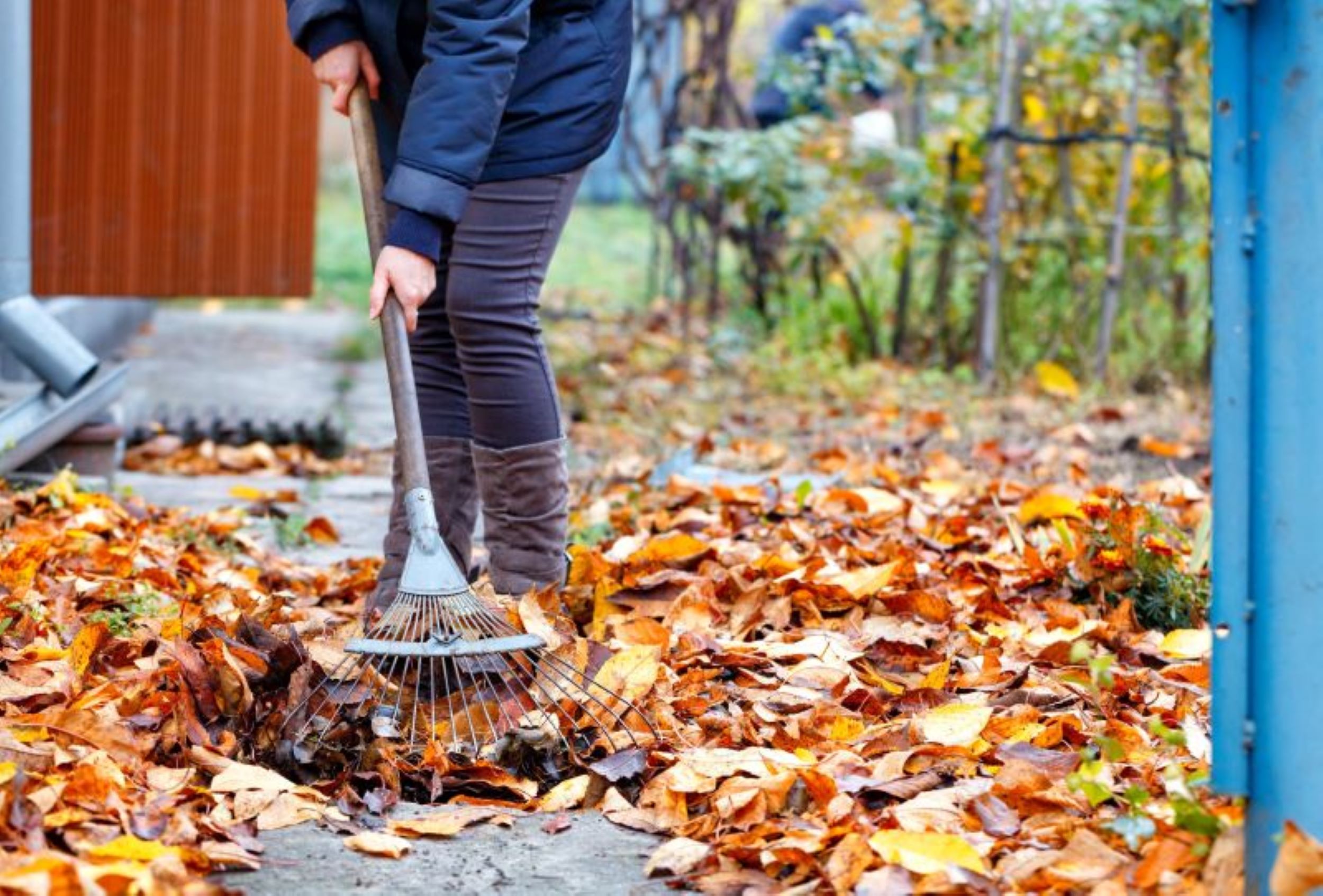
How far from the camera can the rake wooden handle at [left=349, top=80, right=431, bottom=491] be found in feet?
8.19

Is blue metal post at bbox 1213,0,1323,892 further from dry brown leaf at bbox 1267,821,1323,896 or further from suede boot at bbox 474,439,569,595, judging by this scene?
suede boot at bbox 474,439,569,595

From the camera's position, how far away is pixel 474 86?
2.46m

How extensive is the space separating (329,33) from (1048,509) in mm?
1719

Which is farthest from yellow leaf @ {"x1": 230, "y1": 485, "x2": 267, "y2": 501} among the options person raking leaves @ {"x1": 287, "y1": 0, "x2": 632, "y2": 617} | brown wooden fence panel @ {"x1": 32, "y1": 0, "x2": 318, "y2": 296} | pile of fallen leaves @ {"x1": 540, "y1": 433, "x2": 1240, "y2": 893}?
person raking leaves @ {"x1": 287, "y1": 0, "x2": 632, "y2": 617}

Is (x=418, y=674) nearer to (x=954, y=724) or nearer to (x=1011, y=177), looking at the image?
(x=954, y=724)

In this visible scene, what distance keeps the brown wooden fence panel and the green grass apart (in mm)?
2219

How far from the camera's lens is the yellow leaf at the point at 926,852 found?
179 centimetres

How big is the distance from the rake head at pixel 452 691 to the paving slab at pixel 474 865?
0.21 metres

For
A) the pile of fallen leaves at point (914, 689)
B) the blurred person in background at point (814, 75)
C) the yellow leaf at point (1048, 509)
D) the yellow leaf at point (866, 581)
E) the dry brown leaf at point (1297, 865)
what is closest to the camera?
the dry brown leaf at point (1297, 865)

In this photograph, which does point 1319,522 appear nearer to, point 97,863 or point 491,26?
point 97,863

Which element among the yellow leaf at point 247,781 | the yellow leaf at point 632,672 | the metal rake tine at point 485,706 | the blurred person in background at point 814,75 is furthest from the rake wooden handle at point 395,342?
the blurred person in background at point 814,75

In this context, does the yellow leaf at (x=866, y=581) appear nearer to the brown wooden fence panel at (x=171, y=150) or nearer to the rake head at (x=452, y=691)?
the rake head at (x=452, y=691)

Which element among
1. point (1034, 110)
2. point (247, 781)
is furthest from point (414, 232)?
point (1034, 110)

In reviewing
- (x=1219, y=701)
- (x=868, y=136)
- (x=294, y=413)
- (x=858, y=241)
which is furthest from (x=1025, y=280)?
(x=1219, y=701)
